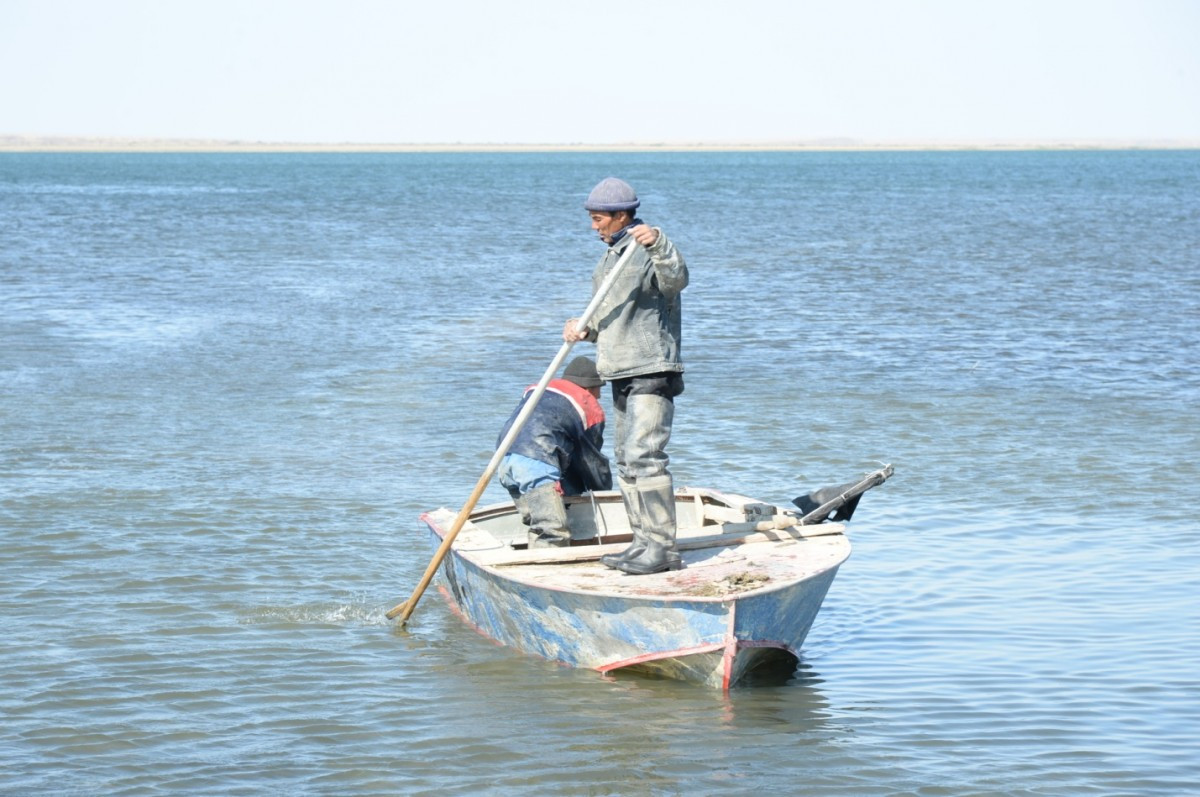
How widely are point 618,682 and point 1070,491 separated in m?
5.07

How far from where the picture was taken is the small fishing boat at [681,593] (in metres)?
6.87

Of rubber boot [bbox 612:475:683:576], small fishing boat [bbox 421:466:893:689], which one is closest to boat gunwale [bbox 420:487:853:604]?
small fishing boat [bbox 421:466:893:689]

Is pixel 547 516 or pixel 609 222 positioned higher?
pixel 609 222

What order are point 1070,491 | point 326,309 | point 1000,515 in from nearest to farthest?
point 1000,515 → point 1070,491 → point 326,309

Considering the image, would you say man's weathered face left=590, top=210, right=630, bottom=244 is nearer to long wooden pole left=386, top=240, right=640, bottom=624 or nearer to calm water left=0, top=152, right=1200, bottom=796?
long wooden pole left=386, top=240, right=640, bottom=624

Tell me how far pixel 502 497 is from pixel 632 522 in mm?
3751

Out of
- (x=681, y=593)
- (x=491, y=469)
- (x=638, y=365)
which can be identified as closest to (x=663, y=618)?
(x=681, y=593)

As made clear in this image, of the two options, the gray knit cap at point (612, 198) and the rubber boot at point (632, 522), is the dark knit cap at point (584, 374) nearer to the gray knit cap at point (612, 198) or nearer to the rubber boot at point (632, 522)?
the rubber boot at point (632, 522)

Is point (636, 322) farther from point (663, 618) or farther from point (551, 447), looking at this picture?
point (663, 618)

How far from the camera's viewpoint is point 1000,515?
10414mm

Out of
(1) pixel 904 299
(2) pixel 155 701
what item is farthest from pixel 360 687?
(1) pixel 904 299

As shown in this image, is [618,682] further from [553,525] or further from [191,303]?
[191,303]

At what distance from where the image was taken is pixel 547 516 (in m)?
8.03

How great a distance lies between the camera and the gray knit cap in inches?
277
